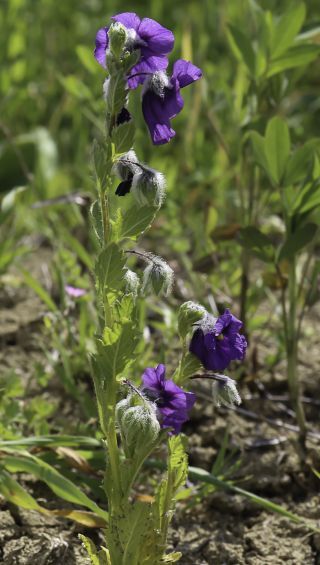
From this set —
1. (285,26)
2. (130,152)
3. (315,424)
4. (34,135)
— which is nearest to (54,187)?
(34,135)

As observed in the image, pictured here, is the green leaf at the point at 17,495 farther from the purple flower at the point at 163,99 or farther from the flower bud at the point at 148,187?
the purple flower at the point at 163,99

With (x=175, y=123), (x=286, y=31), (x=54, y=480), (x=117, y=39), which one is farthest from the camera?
(x=175, y=123)

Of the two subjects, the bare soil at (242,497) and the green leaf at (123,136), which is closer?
the green leaf at (123,136)

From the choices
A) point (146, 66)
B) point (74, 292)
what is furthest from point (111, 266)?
point (74, 292)

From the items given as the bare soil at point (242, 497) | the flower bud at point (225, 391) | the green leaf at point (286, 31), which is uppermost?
the green leaf at point (286, 31)

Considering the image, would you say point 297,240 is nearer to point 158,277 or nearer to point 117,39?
point 158,277

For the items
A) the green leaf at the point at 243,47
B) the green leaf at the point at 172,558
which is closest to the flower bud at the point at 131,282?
the green leaf at the point at 172,558

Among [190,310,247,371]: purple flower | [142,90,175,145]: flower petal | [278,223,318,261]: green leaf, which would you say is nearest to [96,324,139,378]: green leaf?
[190,310,247,371]: purple flower
